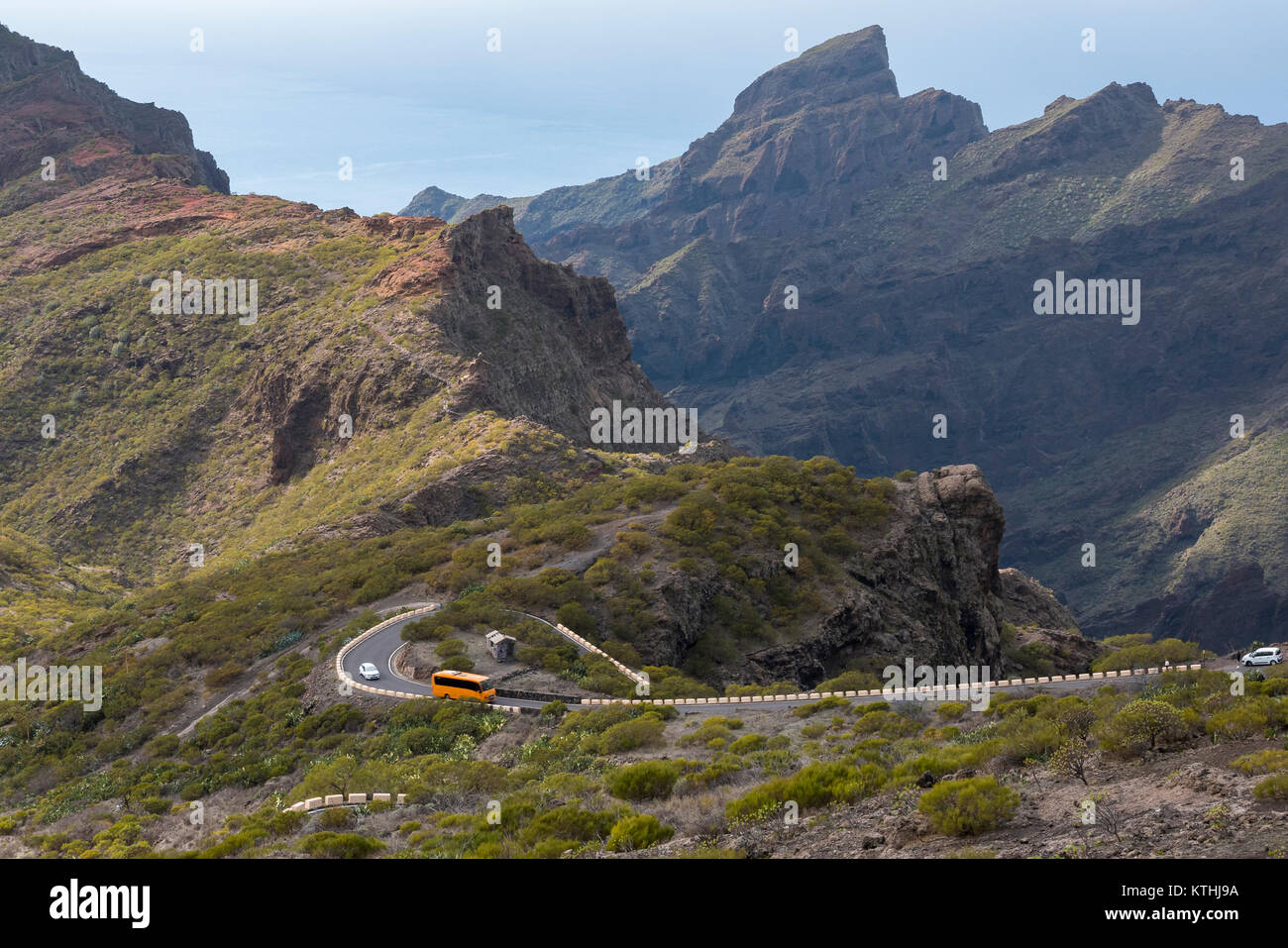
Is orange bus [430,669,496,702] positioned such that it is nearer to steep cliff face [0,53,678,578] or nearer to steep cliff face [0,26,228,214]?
steep cliff face [0,53,678,578]

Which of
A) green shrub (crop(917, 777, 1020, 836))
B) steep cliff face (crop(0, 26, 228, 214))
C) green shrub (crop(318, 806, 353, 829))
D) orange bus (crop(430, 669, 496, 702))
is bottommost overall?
green shrub (crop(318, 806, 353, 829))

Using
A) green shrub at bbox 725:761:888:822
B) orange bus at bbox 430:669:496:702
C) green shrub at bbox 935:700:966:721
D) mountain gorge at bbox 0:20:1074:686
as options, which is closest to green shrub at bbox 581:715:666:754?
orange bus at bbox 430:669:496:702

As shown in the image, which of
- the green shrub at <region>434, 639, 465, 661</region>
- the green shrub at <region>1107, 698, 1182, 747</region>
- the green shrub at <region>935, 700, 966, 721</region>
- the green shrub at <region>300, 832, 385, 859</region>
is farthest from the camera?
the green shrub at <region>434, 639, 465, 661</region>

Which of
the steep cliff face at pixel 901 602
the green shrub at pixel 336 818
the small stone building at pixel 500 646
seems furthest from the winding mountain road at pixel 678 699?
the green shrub at pixel 336 818

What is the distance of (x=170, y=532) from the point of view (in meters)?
92.4

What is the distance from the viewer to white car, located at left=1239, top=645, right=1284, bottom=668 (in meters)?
38.5

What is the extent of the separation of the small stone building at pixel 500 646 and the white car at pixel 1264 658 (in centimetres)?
3110

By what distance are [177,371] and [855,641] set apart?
303 ft

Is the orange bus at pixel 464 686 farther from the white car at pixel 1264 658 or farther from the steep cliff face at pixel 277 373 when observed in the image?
the steep cliff face at pixel 277 373

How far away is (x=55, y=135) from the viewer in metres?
172

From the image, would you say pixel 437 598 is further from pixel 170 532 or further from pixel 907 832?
pixel 170 532

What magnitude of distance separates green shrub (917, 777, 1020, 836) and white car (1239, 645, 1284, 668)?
1086 inches

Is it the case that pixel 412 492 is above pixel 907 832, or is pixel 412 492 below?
above
